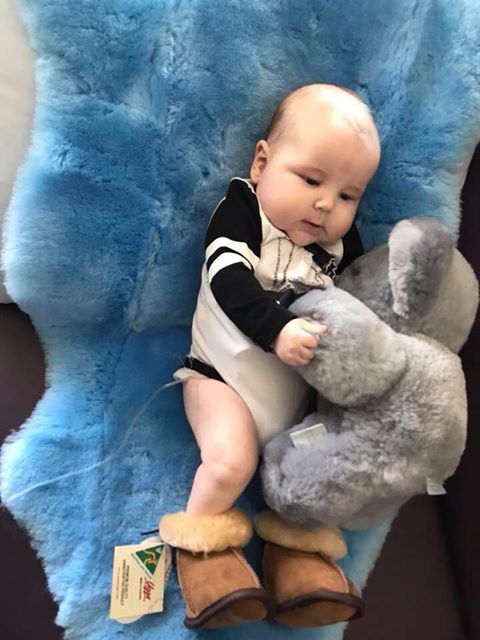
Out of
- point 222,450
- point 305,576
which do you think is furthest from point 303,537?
point 222,450

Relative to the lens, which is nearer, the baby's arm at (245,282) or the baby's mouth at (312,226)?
the baby's arm at (245,282)

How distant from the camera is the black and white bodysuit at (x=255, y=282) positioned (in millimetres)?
961

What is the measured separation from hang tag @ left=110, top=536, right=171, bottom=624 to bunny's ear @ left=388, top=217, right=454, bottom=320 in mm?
465

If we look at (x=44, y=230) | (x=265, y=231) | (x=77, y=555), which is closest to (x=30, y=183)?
(x=44, y=230)

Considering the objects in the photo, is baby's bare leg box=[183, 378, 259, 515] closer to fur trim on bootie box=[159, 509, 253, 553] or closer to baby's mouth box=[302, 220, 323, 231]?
fur trim on bootie box=[159, 509, 253, 553]

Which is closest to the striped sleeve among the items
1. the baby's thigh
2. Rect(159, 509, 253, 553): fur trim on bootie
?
the baby's thigh

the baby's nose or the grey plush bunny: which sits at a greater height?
the baby's nose

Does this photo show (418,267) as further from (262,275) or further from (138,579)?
(138,579)

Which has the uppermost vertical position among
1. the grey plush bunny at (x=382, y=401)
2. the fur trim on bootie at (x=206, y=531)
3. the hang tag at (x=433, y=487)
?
the grey plush bunny at (x=382, y=401)

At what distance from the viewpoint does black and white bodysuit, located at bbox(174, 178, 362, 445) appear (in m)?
0.96

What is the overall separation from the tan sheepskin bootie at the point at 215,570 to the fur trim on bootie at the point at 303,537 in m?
0.04

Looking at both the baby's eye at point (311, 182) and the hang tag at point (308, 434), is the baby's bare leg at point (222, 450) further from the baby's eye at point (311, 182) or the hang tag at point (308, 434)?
the baby's eye at point (311, 182)

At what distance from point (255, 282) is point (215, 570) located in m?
0.37

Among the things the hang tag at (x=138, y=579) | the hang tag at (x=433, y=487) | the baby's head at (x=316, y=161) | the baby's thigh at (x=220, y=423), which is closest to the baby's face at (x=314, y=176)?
the baby's head at (x=316, y=161)
